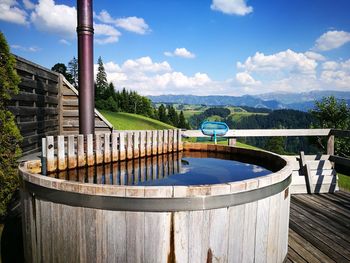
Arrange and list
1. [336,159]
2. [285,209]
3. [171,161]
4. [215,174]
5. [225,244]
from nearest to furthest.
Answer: [225,244], [285,209], [215,174], [171,161], [336,159]

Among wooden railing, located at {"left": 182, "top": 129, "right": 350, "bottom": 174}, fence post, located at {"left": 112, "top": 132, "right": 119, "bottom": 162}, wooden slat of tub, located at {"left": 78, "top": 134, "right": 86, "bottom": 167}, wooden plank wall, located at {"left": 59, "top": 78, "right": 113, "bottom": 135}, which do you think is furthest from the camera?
wooden plank wall, located at {"left": 59, "top": 78, "right": 113, "bottom": 135}

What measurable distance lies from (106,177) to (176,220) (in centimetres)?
133

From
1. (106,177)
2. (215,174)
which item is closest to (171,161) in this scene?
(215,174)

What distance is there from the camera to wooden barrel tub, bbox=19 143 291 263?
6.61 ft

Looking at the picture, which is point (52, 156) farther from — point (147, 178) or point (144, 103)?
point (144, 103)

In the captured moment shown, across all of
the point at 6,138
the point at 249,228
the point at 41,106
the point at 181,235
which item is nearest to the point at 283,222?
the point at 249,228

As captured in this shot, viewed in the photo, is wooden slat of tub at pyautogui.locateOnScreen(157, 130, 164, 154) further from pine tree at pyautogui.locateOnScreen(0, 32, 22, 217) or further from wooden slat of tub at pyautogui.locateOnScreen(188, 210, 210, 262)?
wooden slat of tub at pyautogui.locateOnScreen(188, 210, 210, 262)

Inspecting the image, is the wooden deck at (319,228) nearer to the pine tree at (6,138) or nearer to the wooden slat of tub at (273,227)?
the wooden slat of tub at (273,227)

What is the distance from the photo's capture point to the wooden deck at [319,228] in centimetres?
327

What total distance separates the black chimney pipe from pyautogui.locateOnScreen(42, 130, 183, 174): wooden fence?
0.48m

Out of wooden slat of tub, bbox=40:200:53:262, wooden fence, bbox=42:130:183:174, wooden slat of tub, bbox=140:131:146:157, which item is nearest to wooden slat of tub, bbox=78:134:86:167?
wooden fence, bbox=42:130:183:174

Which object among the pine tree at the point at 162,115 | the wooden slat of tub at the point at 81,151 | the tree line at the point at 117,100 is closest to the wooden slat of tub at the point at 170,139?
the wooden slat of tub at the point at 81,151

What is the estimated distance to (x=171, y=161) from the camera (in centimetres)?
410

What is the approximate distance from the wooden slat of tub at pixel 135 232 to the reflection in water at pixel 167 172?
0.86m
